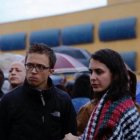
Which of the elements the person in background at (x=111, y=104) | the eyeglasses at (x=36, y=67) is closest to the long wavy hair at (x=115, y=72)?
the person in background at (x=111, y=104)

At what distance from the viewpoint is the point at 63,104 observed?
2.93 meters

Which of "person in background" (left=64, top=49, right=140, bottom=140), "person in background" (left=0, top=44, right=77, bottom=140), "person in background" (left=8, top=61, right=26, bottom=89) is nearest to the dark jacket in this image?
"person in background" (left=0, top=44, right=77, bottom=140)

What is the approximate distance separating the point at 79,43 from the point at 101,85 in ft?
64.8

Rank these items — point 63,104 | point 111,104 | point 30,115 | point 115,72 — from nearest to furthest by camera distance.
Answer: point 111,104 < point 115,72 < point 30,115 < point 63,104

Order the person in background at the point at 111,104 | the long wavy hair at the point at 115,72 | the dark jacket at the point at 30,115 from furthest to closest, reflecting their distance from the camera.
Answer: the dark jacket at the point at 30,115, the long wavy hair at the point at 115,72, the person in background at the point at 111,104

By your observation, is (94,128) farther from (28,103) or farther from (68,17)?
(68,17)

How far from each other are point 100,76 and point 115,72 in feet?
0.27

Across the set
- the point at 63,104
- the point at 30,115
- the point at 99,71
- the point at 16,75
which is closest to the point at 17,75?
the point at 16,75

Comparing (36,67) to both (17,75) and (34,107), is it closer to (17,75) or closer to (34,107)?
(34,107)

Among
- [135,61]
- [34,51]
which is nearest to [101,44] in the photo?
[135,61]

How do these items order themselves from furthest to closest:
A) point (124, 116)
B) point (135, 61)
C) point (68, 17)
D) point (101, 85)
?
point (68, 17) < point (135, 61) < point (101, 85) < point (124, 116)

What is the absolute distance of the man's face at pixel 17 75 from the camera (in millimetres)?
4035

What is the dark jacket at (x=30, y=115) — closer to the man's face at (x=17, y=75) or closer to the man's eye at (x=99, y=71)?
the man's eye at (x=99, y=71)

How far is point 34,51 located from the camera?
2.84 m
